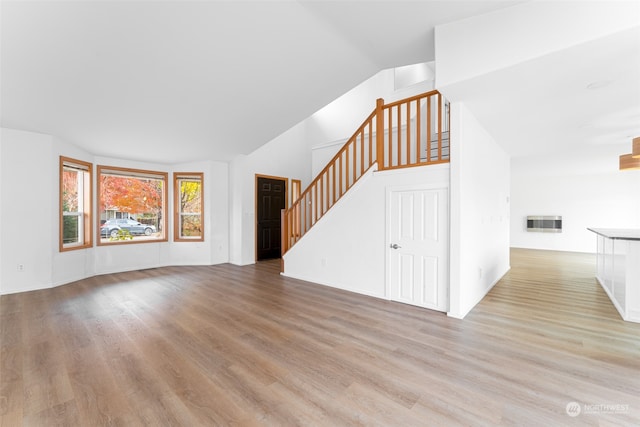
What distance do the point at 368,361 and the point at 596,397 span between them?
59.0 inches

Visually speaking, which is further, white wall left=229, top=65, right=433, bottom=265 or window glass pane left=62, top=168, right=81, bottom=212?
white wall left=229, top=65, right=433, bottom=265

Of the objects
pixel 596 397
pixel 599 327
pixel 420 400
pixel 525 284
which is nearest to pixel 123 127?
pixel 420 400

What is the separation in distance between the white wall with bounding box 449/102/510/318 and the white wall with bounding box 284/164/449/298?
271mm

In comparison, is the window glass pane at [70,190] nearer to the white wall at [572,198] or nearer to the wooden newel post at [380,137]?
the wooden newel post at [380,137]

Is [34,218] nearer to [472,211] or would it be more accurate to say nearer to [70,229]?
[70,229]

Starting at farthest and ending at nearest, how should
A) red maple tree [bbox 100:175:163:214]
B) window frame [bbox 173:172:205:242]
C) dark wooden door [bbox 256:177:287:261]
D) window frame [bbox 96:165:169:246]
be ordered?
dark wooden door [bbox 256:177:287:261] < window frame [bbox 173:172:205:242] < red maple tree [bbox 100:175:163:214] < window frame [bbox 96:165:169:246]

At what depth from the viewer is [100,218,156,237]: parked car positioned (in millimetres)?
5602

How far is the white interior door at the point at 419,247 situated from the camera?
3.32m

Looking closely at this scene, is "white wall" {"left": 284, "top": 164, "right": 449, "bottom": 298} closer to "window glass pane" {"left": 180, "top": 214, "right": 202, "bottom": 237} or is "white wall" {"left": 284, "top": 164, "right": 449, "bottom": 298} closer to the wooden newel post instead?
the wooden newel post

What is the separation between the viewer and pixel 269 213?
7.16m

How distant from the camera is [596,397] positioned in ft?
5.81

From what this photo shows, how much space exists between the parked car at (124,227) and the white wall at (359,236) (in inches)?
154

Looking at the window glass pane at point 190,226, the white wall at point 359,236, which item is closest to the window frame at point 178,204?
the window glass pane at point 190,226

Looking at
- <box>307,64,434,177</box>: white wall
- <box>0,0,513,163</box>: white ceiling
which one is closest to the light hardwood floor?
<box>0,0,513,163</box>: white ceiling
